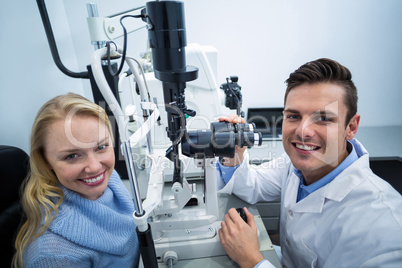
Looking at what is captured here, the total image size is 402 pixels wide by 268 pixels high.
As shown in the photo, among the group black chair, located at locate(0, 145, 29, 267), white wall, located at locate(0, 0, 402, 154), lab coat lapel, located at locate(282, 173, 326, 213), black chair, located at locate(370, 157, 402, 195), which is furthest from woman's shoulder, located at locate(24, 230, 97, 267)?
black chair, located at locate(370, 157, 402, 195)

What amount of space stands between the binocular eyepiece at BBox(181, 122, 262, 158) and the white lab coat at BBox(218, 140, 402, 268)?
1.14 feet

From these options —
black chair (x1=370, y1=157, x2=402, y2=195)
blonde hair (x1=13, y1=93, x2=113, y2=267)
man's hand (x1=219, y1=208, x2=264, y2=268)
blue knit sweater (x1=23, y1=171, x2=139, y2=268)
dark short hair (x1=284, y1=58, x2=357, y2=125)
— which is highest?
dark short hair (x1=284, y1=58, x2=357, y2=125)

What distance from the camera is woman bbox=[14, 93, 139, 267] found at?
63cm

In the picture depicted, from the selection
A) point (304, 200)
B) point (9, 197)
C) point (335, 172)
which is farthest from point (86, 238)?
point (335, 172)

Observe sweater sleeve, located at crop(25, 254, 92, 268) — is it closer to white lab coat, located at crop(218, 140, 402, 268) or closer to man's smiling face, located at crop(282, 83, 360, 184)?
white lab coat, located at crop(218, 140, 402, 268)

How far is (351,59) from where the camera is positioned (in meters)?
1.73

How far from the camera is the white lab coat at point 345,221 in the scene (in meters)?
0.60

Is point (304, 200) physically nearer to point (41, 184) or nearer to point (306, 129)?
point (306, 129)

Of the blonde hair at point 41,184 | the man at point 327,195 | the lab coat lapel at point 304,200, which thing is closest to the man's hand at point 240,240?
the man at point 327,195

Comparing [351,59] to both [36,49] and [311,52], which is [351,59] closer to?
[311,52]

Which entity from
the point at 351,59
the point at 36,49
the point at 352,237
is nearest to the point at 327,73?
the point at 352,237

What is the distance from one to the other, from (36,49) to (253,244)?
5.25ft

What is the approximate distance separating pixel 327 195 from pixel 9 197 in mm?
1102

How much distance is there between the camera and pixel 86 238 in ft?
2.16
